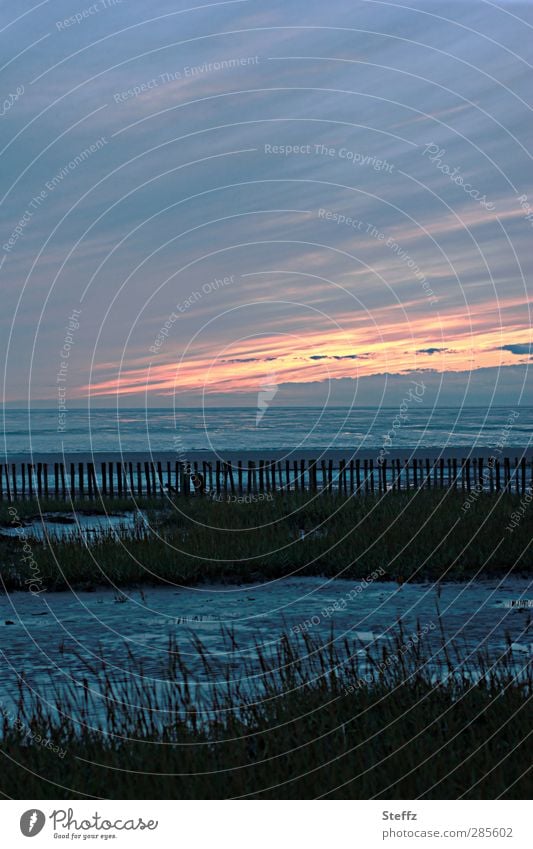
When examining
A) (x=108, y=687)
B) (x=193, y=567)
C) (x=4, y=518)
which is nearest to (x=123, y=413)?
(x=4, y=518)

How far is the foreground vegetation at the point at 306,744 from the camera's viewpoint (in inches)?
202

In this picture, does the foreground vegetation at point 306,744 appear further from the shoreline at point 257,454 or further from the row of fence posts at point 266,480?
the shoreline at point 257,454

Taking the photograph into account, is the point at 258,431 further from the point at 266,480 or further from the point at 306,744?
the point at 306,744

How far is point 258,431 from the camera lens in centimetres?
7475

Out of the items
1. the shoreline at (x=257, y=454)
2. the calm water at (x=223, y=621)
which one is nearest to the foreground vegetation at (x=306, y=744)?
the calm water at (x=223, y=621)

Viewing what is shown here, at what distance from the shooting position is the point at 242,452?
58.0m

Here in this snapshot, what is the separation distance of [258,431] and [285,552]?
60.4 m

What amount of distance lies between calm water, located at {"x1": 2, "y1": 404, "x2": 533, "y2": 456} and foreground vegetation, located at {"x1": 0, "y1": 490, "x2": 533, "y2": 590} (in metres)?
36.6

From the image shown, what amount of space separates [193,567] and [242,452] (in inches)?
1746

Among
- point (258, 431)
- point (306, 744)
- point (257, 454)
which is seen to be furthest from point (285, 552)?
point (258, 431)

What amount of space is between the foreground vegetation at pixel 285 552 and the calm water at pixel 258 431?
120 feet

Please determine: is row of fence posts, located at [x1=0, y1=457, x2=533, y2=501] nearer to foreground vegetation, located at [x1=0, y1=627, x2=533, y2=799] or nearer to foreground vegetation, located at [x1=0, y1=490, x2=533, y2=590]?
foreground vegetation, located at [x1=0, y1=490, x2=533, y2=590]

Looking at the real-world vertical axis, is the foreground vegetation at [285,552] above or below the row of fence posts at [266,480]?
below

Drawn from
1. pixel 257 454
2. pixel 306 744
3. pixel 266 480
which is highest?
pixel 257 454
